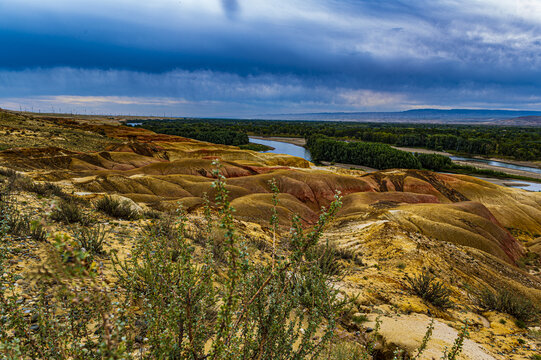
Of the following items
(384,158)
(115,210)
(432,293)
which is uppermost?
(115,210)

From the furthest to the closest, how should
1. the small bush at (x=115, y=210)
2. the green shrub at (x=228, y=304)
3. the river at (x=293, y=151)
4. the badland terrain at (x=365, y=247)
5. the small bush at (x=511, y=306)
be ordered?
the river at (x=293, y=151)
the small bush at (x=115, y=210)
the small bush at (x=511, y=306)
the badland terrain at (x=365, y=247)
the green shrub at (x=228, y=304)

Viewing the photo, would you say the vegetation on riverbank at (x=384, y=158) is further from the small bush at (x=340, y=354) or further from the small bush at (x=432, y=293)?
the small bush at (x=340, y=354)

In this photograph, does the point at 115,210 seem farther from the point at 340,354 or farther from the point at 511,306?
the point at 511,306

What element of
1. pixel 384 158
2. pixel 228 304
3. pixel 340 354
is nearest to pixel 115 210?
pixel 340 354

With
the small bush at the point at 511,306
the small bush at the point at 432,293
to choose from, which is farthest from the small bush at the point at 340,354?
the small bush at the point at 511,306

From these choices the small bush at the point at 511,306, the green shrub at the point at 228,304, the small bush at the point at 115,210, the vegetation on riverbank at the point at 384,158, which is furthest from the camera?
the vegetation on riverbank at the point at 384,158

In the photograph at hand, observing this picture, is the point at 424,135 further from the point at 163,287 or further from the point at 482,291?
the point at 163,287

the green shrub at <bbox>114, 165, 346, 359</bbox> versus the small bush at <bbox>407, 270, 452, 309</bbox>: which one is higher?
the green shrub at <bbox>114, 165, 346, 359</bbox>

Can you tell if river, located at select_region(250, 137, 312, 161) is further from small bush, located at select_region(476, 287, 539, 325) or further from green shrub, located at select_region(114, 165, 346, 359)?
green shrub, located at select_region(114, 165, 346, 359)

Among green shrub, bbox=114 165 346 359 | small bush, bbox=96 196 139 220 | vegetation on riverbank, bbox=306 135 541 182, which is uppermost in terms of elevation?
green shrub, bbox=114 165 346 359

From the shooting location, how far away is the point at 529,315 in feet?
25.2

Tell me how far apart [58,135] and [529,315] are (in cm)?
6788

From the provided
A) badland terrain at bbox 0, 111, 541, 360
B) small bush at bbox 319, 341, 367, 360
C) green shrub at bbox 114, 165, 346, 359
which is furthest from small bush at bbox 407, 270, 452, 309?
green shrub at bbox 114, 165, 346, 359

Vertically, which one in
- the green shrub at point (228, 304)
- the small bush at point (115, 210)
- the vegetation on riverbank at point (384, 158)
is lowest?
the vegetation on riverbank at point (384, 158)
